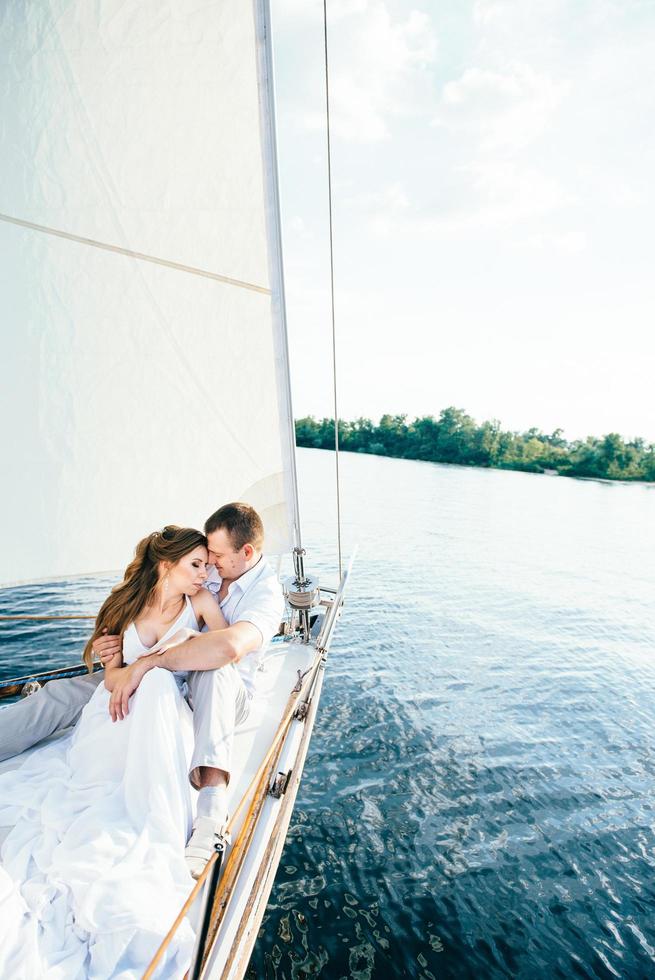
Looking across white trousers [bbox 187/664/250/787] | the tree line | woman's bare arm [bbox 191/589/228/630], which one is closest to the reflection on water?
white trousers [bbox 187/664/250/787]

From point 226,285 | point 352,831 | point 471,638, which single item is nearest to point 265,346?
point 226,285

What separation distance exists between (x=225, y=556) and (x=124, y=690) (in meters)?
1.07

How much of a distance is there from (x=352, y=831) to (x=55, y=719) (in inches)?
102

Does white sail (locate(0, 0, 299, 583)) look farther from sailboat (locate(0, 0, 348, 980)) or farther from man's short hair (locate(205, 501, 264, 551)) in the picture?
man's short hair (locate(205, 501, 264, 551))

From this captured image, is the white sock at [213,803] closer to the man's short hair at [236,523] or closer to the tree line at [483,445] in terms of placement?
the man's short hair at [236,523]

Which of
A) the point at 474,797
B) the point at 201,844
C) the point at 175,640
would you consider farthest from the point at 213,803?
the point at 474,797

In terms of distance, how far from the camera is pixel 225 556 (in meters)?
3.48

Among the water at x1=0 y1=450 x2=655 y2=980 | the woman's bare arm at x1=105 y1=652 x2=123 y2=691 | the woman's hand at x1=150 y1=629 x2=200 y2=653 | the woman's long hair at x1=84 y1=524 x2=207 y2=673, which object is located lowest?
the water at x1=0 y1=450 x2=655 y2=980

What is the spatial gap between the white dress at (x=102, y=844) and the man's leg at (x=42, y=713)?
0.18 metres

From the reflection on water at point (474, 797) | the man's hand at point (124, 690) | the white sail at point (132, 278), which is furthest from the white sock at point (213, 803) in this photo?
the white sail at point (132, 278)

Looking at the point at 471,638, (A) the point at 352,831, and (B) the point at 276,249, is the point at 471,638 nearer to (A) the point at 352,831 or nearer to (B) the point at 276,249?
(A) the point at 352,831

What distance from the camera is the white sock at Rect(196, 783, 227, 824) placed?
8.18ft

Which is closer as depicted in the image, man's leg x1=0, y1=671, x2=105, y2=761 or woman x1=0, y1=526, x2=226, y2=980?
woman x1=0, y1=526, x2=226, y2=980

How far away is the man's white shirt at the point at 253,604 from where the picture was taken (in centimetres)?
330
